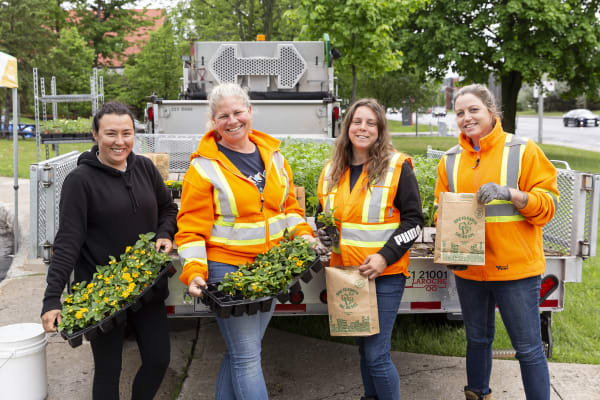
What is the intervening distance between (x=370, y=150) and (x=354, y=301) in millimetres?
753

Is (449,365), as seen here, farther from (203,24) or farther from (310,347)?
(203,24)

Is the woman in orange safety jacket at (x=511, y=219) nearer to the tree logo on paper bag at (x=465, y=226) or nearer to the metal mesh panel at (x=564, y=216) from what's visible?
the tree logo on paper bag at (x=465, y=226)

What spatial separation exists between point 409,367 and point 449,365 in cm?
30

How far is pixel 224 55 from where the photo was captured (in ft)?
26.1

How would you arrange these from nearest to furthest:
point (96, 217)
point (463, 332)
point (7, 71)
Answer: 1. point (96, 217)
2. point (463, 332)
3. point (7, 71)

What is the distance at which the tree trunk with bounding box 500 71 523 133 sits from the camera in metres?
20.6

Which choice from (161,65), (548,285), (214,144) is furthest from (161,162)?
(161,65)

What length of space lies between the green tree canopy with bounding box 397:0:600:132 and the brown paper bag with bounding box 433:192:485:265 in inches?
643

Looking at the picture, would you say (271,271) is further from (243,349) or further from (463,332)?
(463,332)

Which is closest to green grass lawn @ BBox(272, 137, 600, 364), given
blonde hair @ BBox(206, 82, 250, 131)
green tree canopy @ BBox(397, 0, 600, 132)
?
blonde hair @ BBox(206, 82, 250, 131)

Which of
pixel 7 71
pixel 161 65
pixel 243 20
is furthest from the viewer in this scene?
pixel 161 65

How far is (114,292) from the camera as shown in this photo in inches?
105

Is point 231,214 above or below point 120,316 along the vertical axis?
above

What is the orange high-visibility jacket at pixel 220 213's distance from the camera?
2652mm
